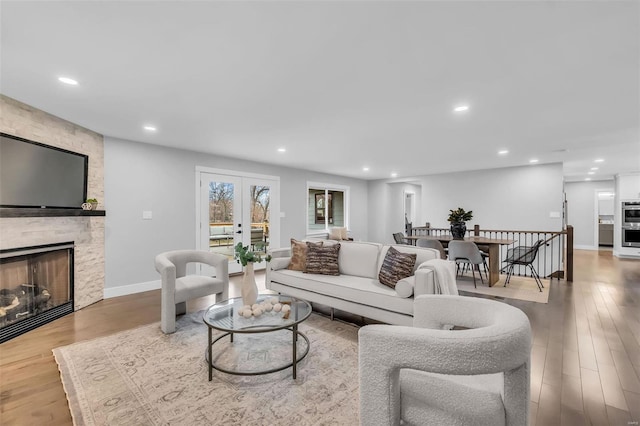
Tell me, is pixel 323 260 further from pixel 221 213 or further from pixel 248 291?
pixel 221 213

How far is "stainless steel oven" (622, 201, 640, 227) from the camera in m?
7.94

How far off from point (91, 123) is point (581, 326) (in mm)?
6210

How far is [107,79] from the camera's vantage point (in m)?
2.51

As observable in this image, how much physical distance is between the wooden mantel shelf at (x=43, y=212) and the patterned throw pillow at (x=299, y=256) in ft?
8.73

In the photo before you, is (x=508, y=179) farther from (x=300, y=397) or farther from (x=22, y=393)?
(x=22, y=393)

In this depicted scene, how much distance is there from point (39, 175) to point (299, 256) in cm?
307

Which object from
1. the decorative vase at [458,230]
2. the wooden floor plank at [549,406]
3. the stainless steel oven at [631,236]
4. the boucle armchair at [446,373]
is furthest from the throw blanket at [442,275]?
the stainless steel oven at [631,236]

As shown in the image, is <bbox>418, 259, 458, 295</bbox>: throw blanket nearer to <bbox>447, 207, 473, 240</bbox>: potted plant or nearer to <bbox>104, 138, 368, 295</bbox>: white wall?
<bbox>447, 207, 473, 240</bbox>: potted plant

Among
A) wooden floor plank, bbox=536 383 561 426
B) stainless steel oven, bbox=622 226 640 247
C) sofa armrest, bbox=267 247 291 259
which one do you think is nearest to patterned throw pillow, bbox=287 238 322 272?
sofa armrest, bbox=267 247 291 259

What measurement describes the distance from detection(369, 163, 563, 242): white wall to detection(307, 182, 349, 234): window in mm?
2328

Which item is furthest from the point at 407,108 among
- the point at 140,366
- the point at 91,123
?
the point at 91,123

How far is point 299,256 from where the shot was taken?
13.1 ft

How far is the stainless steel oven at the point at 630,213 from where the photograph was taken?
7935mm

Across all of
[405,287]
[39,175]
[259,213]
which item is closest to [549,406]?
[405,287]
